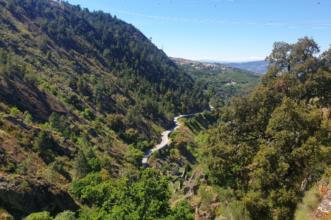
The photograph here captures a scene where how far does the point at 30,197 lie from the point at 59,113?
6760 cm

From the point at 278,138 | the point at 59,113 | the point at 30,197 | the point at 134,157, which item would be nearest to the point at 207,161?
the point at 278,138

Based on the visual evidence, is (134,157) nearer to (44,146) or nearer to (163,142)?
(163,142)

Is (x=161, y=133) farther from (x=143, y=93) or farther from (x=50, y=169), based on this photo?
(x=50, y=169)

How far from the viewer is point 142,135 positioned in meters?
136

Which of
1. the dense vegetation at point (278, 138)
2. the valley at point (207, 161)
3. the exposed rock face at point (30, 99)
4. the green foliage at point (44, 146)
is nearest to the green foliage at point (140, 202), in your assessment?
the valley at point (207, 161)

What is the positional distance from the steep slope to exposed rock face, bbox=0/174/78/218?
12 centimetres

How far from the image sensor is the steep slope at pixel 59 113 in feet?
167

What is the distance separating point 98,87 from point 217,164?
116756 millimetres

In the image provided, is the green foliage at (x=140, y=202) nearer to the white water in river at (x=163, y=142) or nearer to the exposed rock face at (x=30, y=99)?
the exposed rock face at (x=30, y=99)

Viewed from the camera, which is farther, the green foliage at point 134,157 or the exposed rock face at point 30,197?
the green foliage at point 134,157

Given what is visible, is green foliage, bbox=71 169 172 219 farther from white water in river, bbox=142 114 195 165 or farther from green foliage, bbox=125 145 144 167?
white water in river, bbox=142 114 195 165

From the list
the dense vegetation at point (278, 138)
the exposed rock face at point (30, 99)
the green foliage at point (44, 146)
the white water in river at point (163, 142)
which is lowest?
the white water in river at point (163, 142)

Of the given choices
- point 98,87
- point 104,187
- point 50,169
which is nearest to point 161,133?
point 98,87

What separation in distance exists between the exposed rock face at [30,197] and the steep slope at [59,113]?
0.39 feet
